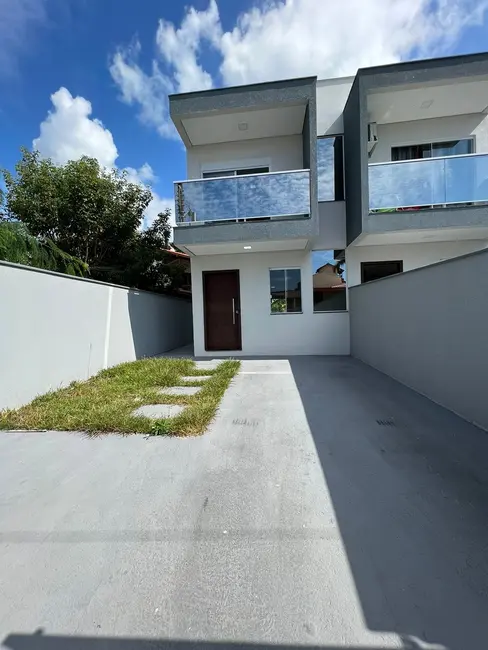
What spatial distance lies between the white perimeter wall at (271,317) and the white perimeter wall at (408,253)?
1129mm

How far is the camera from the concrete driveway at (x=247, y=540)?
4.45 feet

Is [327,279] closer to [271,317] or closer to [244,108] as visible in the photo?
[271,317]

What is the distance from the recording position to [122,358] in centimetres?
768

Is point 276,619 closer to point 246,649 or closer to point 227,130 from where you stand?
point 246,649

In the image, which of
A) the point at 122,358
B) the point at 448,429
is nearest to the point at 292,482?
the point at 448,429

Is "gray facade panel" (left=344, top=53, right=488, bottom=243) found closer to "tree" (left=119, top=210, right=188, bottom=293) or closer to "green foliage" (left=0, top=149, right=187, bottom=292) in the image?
"tree" (left=119, top=210, right=188, bottom=293)

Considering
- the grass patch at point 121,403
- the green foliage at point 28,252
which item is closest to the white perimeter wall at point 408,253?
the grass patch at point 121,403

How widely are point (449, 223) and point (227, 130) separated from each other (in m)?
5.91

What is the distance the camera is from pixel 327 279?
8.57m

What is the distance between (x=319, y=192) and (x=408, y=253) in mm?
2897

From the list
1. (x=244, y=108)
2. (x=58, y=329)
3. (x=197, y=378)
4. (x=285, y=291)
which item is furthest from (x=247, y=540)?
(x=244, y=108)

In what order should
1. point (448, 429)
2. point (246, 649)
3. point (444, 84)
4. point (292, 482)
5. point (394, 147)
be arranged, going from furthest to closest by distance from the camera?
point (394, 147)
point (444, 84)
point (448, 429)
point (292, 482)
point (246, 649)

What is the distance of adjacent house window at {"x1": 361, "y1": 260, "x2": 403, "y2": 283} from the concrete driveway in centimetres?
568

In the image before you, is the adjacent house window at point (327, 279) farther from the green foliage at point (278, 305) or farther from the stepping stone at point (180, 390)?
the stepping stone at point (180, 390)
